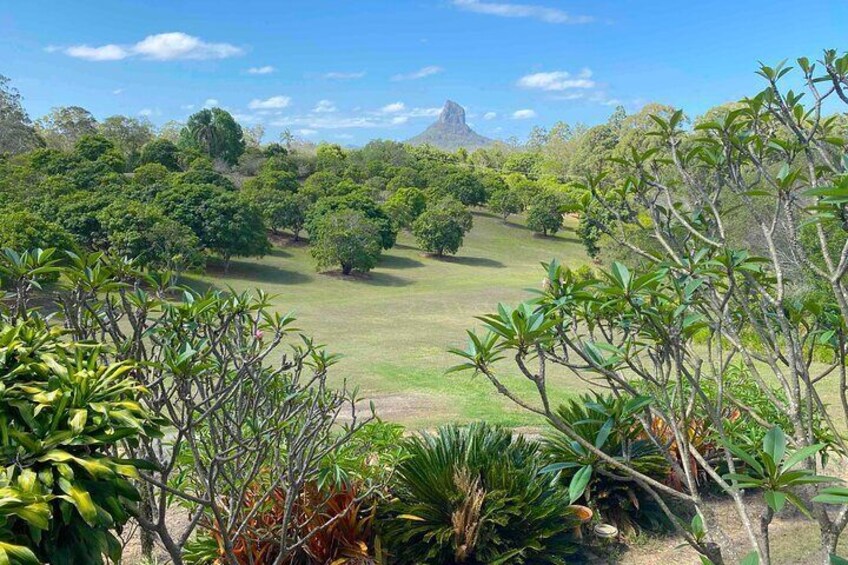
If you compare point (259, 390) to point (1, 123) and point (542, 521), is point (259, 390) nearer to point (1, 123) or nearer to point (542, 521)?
point (542, 521)

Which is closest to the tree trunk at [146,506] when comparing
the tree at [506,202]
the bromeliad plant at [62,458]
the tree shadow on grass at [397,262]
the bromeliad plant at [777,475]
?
the bromeliad plant at [62,458]

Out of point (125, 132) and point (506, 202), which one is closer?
point (506, 202)

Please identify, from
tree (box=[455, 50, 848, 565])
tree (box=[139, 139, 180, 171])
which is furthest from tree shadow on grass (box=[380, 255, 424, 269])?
tree (box=[455, 50, 848, 565])

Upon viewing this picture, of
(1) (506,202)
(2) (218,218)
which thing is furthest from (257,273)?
(1) (506,202)

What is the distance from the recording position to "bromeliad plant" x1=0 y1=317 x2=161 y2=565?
1870 mm

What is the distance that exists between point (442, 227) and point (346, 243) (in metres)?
8.02

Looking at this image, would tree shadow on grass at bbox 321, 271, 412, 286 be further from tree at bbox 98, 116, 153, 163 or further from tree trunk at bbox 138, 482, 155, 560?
tree at bbox 98, 116, 153, 163

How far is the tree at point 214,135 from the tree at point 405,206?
61.0 ft

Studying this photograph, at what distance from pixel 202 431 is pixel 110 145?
42312mm

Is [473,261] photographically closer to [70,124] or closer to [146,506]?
[146,506]

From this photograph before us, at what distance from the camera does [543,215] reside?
42.8 m

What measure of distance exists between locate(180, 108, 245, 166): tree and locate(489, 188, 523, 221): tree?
2172 cm

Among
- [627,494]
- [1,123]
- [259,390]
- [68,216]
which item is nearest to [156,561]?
[259,390]

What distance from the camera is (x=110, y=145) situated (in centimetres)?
4059
